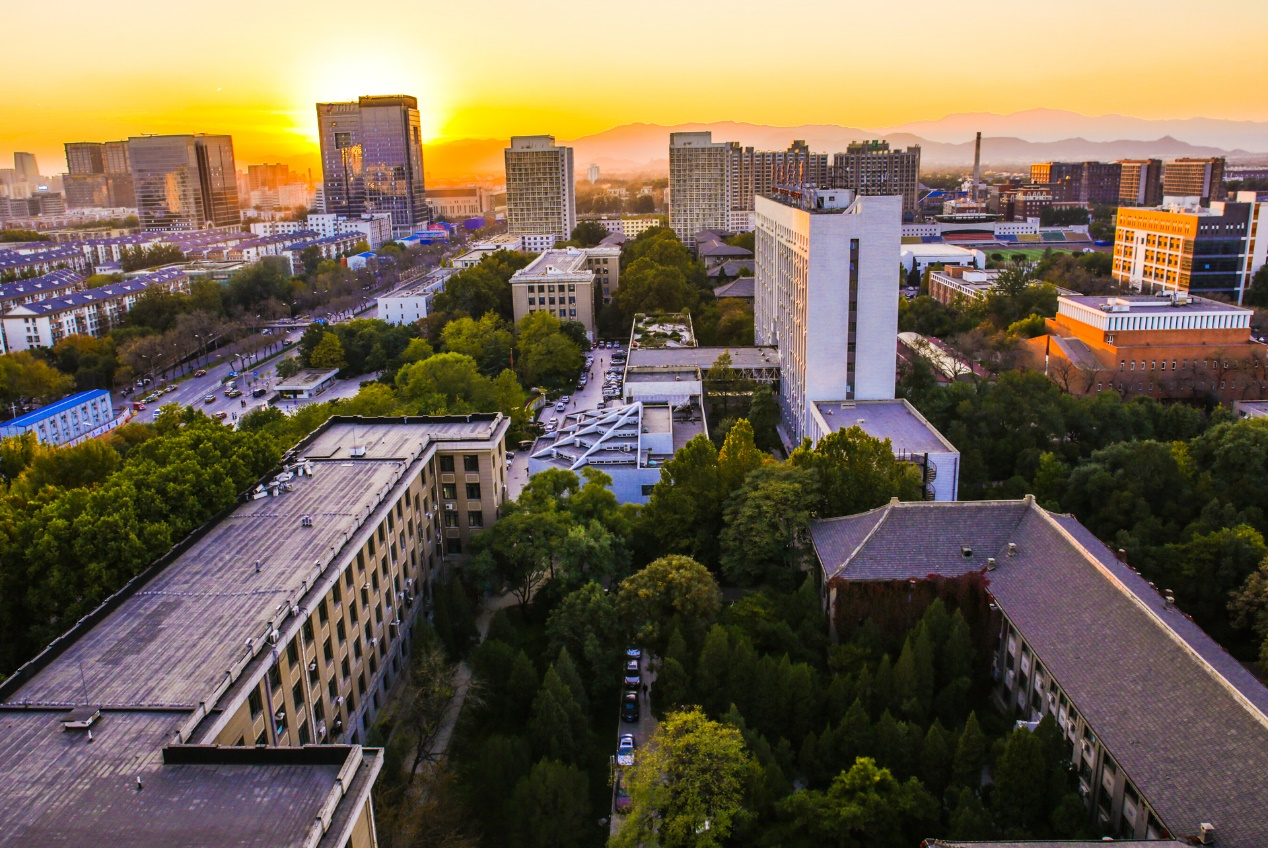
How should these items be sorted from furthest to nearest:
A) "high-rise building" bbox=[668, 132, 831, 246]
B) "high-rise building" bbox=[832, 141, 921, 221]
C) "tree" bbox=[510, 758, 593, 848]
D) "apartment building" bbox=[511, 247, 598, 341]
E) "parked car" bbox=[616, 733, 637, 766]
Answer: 1. "high-rise building" bbox=[832, 141, 921, 221]
2. "high-rise building" bbox=[668, 132, 831, 246]
3. "apartment building" bbox=[511, 247, 598, 341]
4. "parked car" bbox=[616, 733, 637, 766]
5. "tree" bbox=[510, 758, 593, 848]

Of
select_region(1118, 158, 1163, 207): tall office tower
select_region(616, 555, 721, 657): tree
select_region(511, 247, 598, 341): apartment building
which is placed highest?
select_region(1118, 158, 1163, 207): tall office tower

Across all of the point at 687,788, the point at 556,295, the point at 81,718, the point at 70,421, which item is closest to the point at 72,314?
the point at 70,421

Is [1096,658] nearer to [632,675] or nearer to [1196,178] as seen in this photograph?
[632,675]

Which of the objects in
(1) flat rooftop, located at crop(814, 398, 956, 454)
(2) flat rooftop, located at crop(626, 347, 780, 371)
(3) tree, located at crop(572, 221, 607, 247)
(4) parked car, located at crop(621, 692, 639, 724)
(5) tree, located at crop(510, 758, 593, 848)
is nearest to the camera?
(5) tree, located at crop(510, 758, 593, 848)

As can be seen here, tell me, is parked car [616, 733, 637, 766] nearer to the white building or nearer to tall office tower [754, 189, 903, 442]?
tall office tower [754, 189, 903, 442]

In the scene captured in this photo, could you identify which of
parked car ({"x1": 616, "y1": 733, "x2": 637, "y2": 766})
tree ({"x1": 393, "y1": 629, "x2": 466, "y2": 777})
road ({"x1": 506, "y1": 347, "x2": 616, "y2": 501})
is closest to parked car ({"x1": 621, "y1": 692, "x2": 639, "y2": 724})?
parked car ({"x1": 616, "y1": 733, "x2": 637, "y2": 766})

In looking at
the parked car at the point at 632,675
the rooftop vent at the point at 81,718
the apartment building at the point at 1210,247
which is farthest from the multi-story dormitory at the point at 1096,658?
the apartment building at the point at 1210,247
